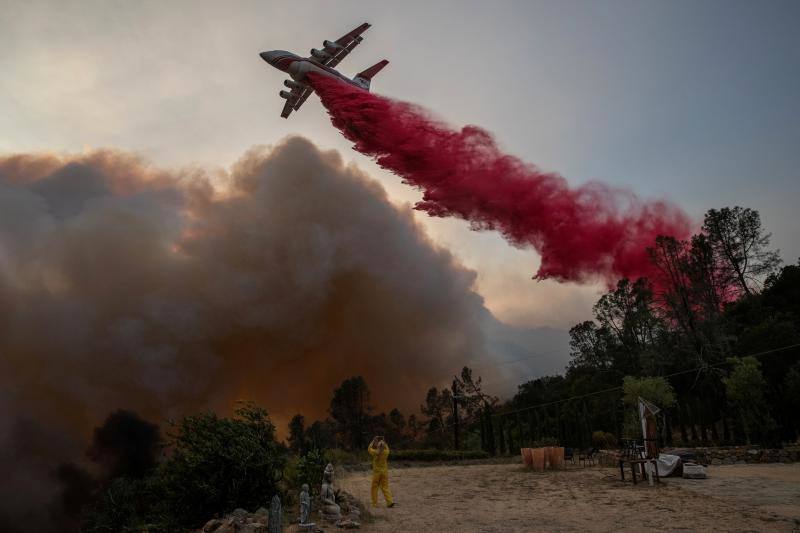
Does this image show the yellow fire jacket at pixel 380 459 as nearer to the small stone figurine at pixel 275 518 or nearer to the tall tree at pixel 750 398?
the small stone figurine at pixel 275 518

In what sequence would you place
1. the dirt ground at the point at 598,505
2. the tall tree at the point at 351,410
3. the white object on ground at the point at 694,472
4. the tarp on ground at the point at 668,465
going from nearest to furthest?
the dirt ground at the point at 598,505 → the white object on ground at the point at 694,472 → the tarp on ground at the point at 668,465 → the tall tree at the point at 351,410

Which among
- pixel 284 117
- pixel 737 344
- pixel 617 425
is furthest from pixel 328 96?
pixel 617 425

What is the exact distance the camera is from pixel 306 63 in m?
30.5

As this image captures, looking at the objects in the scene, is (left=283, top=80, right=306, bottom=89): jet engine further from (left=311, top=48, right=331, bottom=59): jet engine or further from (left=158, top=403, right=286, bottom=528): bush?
(left=158, top=403, right=286, bottom=528): bush

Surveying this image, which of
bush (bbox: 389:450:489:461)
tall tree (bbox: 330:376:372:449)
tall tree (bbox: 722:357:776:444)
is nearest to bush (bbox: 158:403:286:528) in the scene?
bush (bbox: 389:450:489:461)

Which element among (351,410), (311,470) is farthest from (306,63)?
(351,410)

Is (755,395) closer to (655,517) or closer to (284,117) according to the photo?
(655,517)

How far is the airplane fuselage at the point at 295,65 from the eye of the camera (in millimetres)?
30141

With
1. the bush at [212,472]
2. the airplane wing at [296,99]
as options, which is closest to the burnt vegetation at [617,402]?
the bush at [212,472]

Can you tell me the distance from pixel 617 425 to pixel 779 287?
22.0m

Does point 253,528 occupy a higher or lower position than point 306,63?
lower

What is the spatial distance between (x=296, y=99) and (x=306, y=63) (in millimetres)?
2447

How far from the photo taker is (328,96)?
30.7 metres

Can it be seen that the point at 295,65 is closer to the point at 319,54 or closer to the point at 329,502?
the point at 319,54
